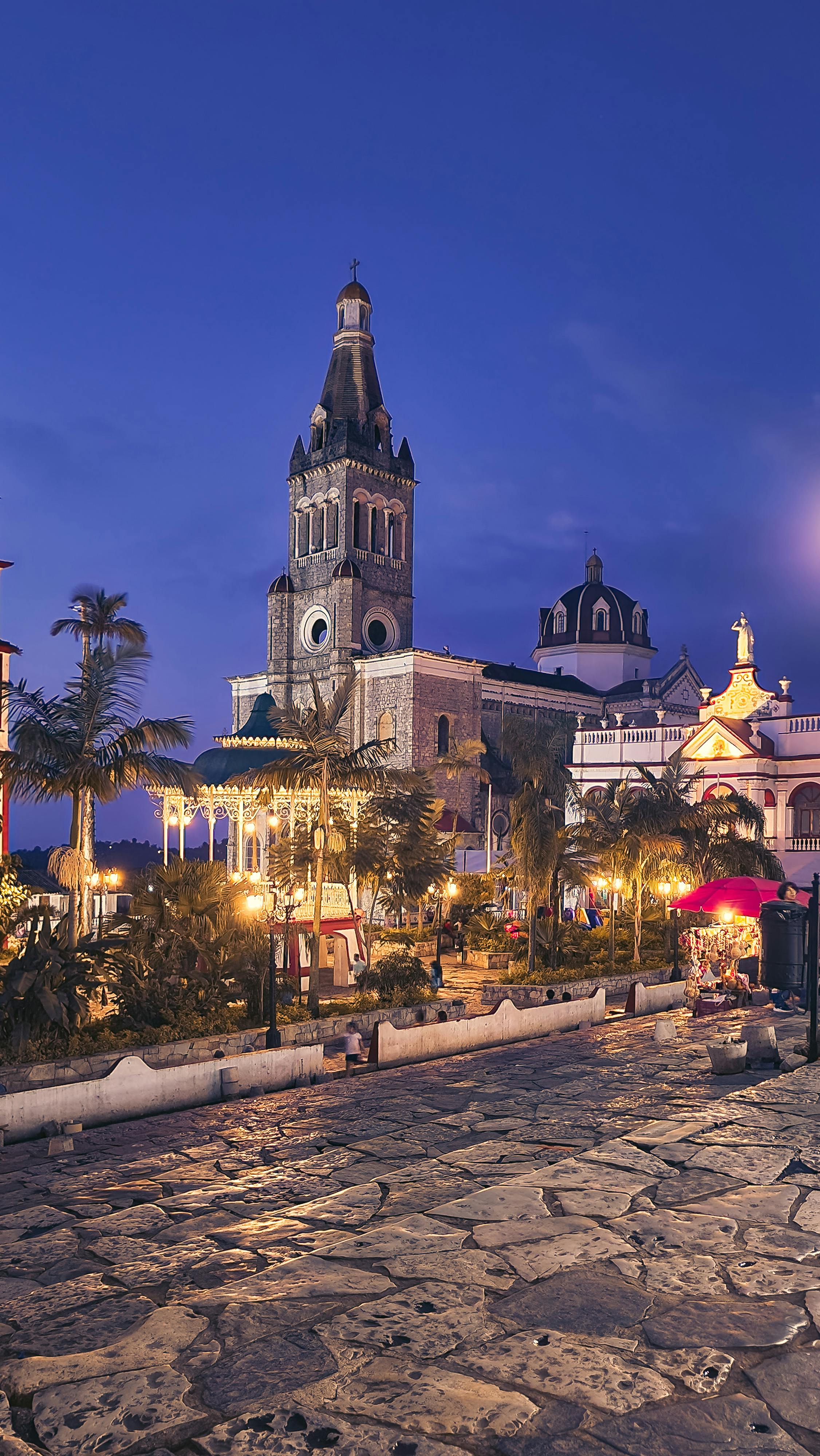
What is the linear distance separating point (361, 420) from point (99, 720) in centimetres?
4757

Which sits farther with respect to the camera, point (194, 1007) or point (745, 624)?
point (745, 624)

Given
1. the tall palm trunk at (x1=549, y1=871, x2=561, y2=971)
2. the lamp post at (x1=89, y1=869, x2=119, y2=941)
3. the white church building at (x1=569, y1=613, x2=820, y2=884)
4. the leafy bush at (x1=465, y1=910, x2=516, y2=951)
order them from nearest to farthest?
the tall palm trunk at (x1=549, y1=871, x2=561, y2=971) → the lamp post at (x1=89, y1=869, x2=119, y2=941) → the leafy bush at (x1=465, y1=910, x2=516, y2=951) → the white church building at (x1=569, y1=613, x2=820, y2=884)

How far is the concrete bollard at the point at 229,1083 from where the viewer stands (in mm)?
12586

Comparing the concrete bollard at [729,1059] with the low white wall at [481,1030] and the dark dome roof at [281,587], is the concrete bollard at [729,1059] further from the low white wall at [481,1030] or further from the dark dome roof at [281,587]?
the dark dome roof at [281,587]

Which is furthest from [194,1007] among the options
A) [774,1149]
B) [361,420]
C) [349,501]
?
[361,420]

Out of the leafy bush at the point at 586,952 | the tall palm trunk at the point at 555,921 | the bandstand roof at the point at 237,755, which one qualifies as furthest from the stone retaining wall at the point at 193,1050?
the bandstand roof at the point at 237,755

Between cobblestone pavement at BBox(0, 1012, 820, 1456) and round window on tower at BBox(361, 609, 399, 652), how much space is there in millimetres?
49393

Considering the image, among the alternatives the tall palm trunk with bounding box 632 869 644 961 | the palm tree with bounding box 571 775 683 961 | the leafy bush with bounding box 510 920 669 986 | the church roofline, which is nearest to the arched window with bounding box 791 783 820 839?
the leafy bush with bounding box 510 920 669 986

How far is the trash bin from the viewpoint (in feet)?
37.6

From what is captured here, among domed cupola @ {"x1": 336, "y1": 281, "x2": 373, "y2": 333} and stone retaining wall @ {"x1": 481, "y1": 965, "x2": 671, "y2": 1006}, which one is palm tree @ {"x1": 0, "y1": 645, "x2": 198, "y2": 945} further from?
domed cupola @ {"x1": 336, "y1": 281, "x2": 373, "y2": 333}

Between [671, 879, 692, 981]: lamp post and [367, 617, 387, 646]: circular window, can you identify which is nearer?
[671, 879, 692, 981]: lamp post

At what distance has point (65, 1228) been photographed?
6.64 m

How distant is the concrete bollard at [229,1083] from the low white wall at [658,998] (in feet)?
30.4

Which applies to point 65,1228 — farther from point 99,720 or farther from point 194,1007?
point 99,720
